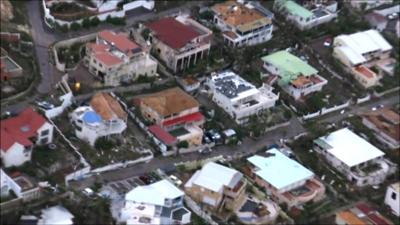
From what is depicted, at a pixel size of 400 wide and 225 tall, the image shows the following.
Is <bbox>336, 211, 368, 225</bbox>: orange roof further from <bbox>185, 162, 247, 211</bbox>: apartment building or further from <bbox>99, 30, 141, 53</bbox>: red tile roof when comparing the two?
<bbox>99, 30, 141, 53</bbox>: red tile roof

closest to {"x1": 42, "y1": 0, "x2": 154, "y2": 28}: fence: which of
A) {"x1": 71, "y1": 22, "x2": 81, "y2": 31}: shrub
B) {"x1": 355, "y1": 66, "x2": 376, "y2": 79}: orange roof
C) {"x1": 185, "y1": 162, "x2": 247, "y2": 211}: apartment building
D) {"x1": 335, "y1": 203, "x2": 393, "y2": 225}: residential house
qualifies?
{"x1": 71, "y1": 22, "x2": 81, "y2": 31}: shrub

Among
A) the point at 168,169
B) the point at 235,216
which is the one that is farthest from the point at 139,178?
the point at 235,216

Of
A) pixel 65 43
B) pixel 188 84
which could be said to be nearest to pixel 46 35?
pixel 65 43

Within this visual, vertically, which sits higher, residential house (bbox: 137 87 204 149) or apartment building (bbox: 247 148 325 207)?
residential house (bbox: 137 87 204 149)

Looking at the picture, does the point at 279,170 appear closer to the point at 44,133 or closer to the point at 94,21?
the point at 44,133

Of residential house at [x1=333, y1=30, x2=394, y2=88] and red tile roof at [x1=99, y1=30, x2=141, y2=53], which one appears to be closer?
red tile roof at [x1=99, y1=30, x2=141, y2=53]

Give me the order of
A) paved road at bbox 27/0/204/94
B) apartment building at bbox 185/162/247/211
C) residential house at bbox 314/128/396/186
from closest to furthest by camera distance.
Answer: apartment building at bbox 185/162/247/211
residential house at bbox 314/128/396/186
paved road at bbox 27/0/204/94
